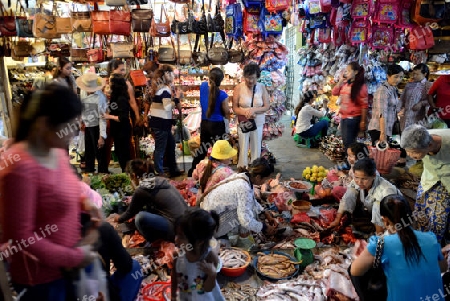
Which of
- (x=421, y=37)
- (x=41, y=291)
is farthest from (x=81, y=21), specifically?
(x=421, y=37)

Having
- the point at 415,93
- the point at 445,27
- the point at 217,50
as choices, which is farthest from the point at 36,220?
the point at 445,27

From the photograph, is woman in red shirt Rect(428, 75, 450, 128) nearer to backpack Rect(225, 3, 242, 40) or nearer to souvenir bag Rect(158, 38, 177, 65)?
backpack Rect(225, 3, 242, 40)

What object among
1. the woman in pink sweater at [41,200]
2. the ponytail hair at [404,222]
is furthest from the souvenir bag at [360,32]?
the woman in pink sweater at [41,200]

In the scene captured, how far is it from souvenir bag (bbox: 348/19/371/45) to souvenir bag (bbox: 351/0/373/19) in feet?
0.78

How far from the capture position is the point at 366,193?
4172mm

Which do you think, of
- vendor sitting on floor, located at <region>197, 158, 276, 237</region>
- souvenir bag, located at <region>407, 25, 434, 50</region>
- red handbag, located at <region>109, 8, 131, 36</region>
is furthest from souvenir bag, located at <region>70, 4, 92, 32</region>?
souvenir bag, located at <region>407, 25, 434, 50</region>

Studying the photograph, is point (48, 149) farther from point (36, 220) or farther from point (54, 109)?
point (36, 220)

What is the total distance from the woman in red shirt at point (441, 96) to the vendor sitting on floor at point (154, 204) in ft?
15.6

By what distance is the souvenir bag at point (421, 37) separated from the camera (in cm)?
645

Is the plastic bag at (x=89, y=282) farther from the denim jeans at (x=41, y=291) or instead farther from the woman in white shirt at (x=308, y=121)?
the woman in white shirt at (x=308, y=121)

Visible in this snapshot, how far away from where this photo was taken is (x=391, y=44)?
6.57 metres

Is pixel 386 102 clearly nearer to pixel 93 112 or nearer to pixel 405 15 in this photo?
pixel 405 15

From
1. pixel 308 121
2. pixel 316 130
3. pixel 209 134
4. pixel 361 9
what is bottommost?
pixel 316 130

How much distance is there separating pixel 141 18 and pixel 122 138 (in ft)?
6.56
